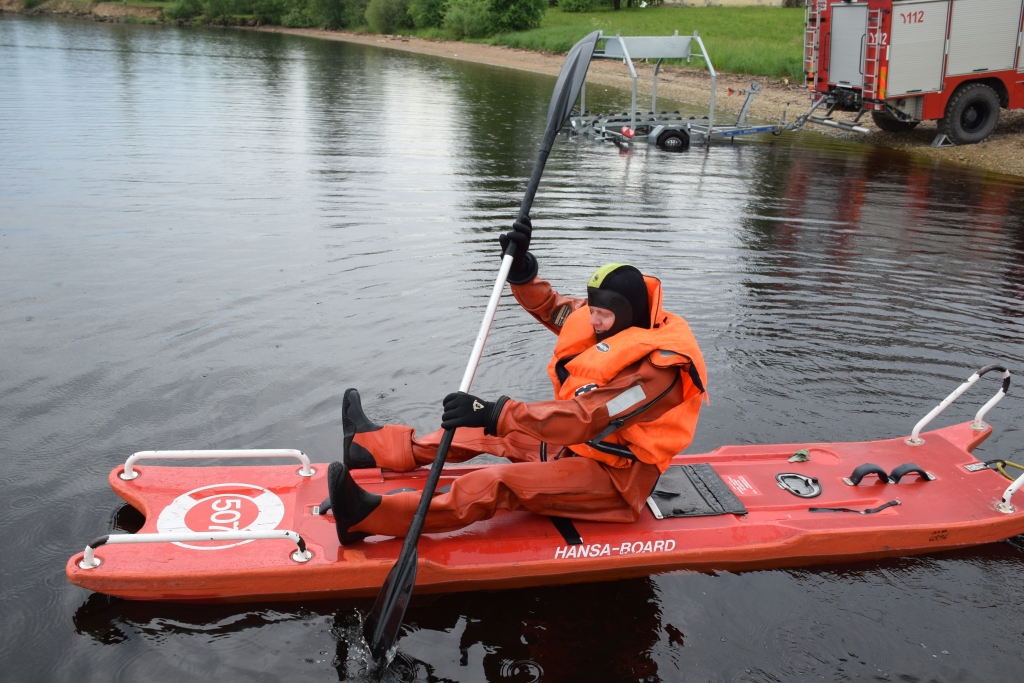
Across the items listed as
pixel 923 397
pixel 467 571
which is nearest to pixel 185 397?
pixel 467 571

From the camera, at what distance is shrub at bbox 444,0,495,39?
49094mm

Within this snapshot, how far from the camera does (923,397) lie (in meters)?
7.10

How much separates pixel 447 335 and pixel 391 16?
56.0 meters

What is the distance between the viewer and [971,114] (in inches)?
704

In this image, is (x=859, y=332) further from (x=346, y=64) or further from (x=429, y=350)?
(x=346, y=64)

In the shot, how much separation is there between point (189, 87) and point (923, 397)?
24.5 m

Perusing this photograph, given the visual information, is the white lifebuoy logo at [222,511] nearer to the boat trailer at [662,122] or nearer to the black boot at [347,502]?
the black boot at [347,502]

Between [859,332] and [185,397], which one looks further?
[859,332]

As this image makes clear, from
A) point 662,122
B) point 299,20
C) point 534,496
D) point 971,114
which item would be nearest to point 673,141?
point 662,122

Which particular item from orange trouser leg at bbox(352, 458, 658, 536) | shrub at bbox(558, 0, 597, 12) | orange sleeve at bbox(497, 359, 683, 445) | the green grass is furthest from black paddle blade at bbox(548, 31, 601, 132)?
shrub at bbox(558, 0, 597, 12)

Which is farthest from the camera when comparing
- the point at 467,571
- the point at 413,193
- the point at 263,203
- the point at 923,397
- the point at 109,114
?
the point at 109,114

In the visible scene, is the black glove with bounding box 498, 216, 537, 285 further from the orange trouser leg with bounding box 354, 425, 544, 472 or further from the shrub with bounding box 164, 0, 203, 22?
the shrub with bounding box 164, 0, 203, 22

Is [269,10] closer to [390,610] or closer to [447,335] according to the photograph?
[447,335]

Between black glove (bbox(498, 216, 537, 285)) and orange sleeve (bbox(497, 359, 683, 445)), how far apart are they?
1080 millimetres
